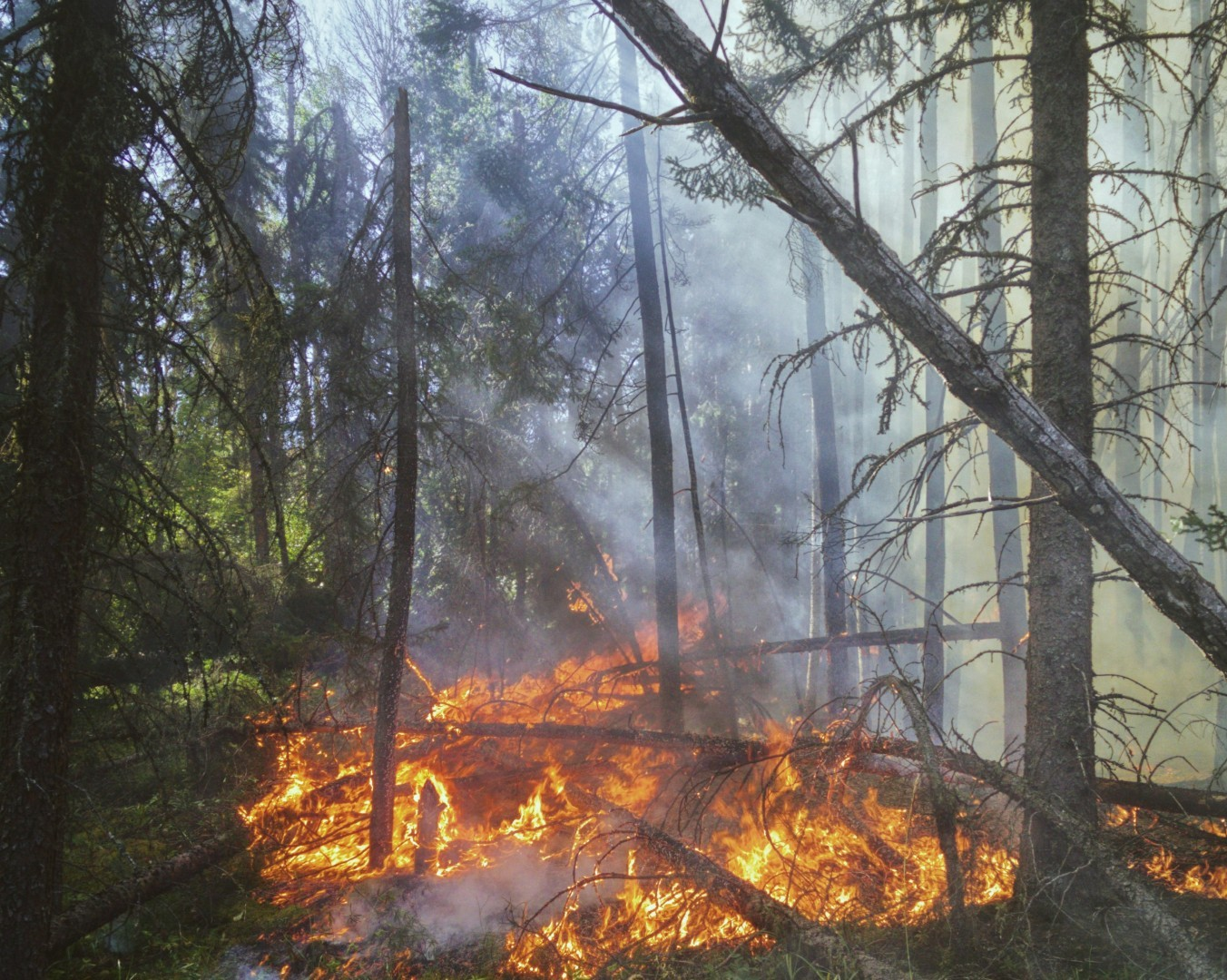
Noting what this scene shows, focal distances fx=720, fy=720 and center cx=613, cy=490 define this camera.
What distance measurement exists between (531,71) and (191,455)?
32.9ft

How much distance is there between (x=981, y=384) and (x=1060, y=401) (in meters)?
1.59

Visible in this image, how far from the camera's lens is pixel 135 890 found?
18.9 feet

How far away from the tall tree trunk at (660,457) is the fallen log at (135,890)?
5.17m

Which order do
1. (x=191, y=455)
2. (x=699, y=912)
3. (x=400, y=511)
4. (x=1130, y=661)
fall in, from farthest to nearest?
(x=1130, y=661), (x=191, y=455), (x=400, y=511), (x=699, y=912)

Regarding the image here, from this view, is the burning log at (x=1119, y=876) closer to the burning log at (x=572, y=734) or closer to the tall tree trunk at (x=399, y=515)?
the burning log at (x=572, y=734)

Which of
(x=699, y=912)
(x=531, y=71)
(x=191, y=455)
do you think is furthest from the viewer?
(x=191, y=455)

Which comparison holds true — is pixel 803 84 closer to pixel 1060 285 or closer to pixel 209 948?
pixel 1060 285

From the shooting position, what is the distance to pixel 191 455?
579 inches

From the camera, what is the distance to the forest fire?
18.6 feet

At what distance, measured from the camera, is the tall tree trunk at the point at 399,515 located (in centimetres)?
734

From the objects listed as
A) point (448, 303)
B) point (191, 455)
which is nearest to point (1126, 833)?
point (448, 303)

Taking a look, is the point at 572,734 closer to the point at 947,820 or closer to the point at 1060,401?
the point at 947,820

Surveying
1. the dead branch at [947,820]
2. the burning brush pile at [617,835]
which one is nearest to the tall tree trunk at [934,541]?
the burning brush pile at [617,835]

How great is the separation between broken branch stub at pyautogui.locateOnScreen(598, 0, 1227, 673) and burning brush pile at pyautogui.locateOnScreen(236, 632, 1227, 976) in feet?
5.74
